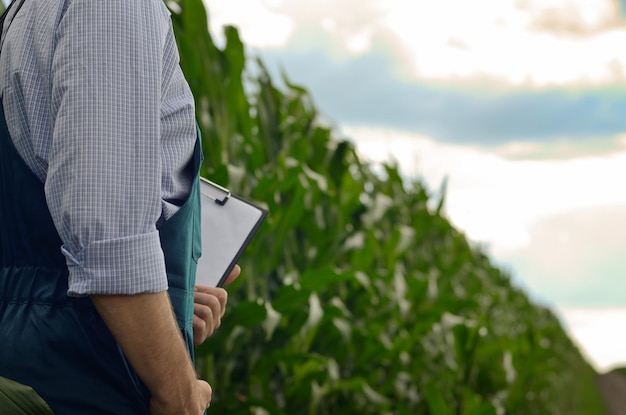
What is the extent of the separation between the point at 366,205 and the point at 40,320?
208 centimetres

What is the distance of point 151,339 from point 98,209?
12 centimetres

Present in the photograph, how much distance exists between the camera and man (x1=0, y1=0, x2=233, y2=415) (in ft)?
2.20

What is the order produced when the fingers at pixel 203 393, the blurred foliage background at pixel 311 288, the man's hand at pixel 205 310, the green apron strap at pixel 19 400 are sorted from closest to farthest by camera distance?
the green apron strap at pixel 19 400
the fingers at pixel 203 393
the man's hand at pixel 205 310
the blurred foliage background at pixel 311 288

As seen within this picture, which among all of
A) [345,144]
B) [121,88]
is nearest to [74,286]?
[121,88]

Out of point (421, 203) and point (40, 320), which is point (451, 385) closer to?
point (421, 203)

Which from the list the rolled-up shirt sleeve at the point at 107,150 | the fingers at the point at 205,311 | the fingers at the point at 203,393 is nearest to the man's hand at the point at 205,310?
the fingers at the point at 205,311

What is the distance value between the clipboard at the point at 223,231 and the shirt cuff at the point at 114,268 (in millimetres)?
276

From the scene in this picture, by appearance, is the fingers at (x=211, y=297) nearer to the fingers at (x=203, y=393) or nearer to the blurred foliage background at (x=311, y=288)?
the fingers at (x=203, y=393)

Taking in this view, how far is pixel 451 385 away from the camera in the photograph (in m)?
2.89

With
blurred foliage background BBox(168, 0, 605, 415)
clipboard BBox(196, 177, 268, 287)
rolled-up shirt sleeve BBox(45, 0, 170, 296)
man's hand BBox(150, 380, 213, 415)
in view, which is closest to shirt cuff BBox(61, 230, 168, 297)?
rolled-up shirt sleeve BBox(45, 0, 170, 296)

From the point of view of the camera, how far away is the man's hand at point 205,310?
35.4 inches

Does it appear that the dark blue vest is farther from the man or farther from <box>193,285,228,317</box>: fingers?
<box>193,285,228,317</box>: fingers

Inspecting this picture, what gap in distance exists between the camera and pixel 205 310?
2.95 ft

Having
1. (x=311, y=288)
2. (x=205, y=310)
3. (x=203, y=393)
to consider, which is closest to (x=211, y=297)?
(x=205, y=310)
